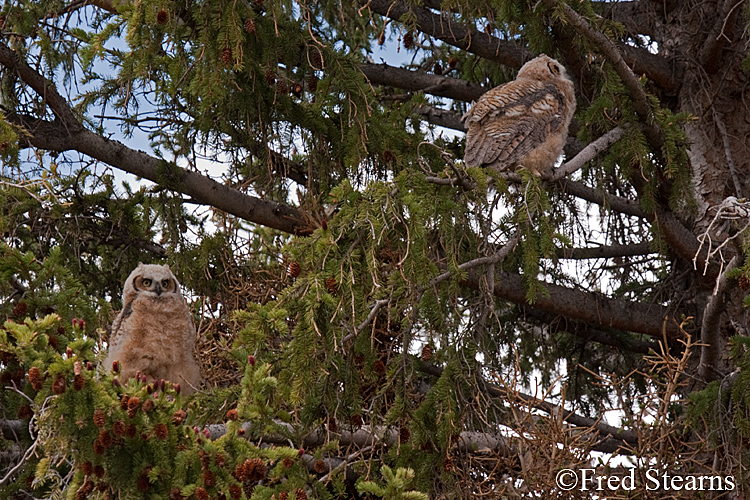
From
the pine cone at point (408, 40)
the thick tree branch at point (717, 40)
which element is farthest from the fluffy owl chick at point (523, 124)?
the thick tree branch at point (717, 40)

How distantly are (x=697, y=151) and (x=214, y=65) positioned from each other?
156 inches

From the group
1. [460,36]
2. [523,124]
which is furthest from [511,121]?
[460,36]

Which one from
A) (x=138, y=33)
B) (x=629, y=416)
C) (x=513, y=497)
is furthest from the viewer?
(x=138, y=33)

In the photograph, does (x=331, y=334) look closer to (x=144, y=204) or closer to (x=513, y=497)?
(x=513, y=497)

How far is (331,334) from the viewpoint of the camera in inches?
A: 133

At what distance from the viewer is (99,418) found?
255 centimetres

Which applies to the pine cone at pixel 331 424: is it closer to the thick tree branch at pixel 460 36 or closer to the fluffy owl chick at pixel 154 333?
the fluffy owl chick at pixel 154 333

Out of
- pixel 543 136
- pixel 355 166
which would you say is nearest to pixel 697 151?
pixel 543 136

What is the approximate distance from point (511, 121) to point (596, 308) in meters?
1.52

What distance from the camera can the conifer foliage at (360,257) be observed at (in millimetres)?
3086

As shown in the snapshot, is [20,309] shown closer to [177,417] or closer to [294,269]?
[294,269]

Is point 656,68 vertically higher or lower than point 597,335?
higher

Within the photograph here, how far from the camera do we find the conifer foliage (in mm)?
3086

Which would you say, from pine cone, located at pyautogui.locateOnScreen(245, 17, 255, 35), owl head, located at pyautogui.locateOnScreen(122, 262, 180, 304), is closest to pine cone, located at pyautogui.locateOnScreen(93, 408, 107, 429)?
owl head, located at pyautogui.locateOnScreen(122, 262, 180, 304)
